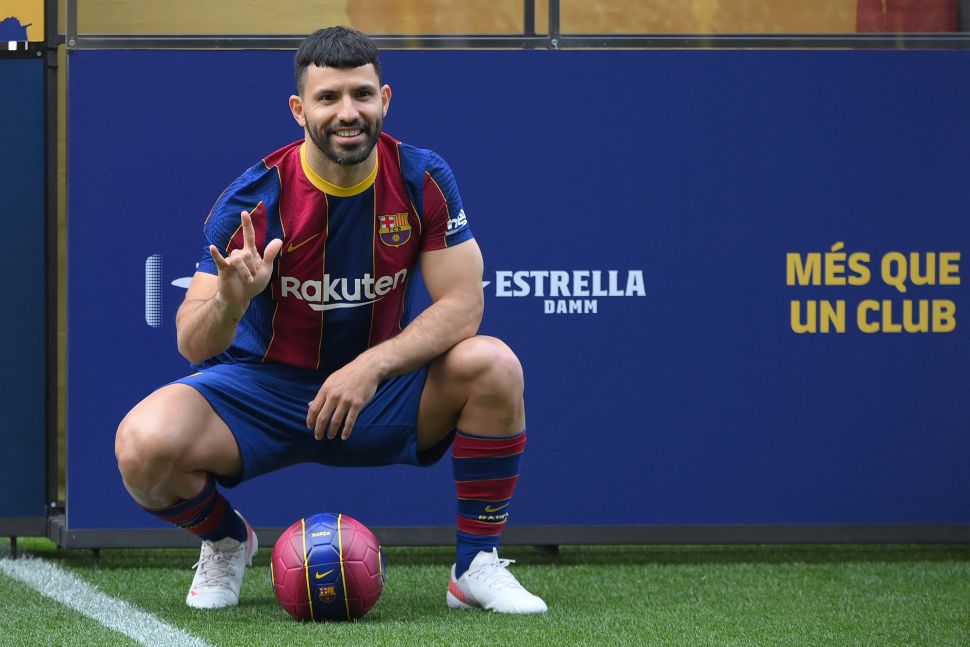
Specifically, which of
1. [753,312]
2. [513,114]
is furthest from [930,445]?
[513,114]

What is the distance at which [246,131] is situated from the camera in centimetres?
400

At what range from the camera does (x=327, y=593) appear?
121 inches

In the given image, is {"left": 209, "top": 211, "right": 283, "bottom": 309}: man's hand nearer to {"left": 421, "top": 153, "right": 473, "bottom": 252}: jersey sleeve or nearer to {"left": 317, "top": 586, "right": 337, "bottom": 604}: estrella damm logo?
{"left": 421, "top": 153, "right": 473, "bottom": 252}: jersey sleeve

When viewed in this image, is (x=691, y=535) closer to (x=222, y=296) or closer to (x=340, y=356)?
(x=340, y=356)

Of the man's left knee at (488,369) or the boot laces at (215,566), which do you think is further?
the boot laces at (215,566)

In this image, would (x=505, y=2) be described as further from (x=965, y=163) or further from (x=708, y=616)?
(x=708, y=616)

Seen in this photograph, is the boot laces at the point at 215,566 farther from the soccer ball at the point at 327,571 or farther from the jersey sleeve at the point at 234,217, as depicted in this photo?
the jersey sleeve at the point at 234,217

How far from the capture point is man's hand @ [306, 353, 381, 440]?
3086mm

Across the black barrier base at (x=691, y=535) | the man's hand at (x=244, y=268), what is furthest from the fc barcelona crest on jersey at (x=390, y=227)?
the black barrier base at (x=691, y=535)

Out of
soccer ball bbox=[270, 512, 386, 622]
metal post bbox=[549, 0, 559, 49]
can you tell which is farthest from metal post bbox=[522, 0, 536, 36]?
soccer ball bbox=[270, 512, 386, 622]

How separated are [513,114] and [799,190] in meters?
0.81

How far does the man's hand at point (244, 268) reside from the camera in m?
2.88

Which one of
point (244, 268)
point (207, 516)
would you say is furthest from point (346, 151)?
point (207, 516)

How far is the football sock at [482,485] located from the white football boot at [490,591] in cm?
3
